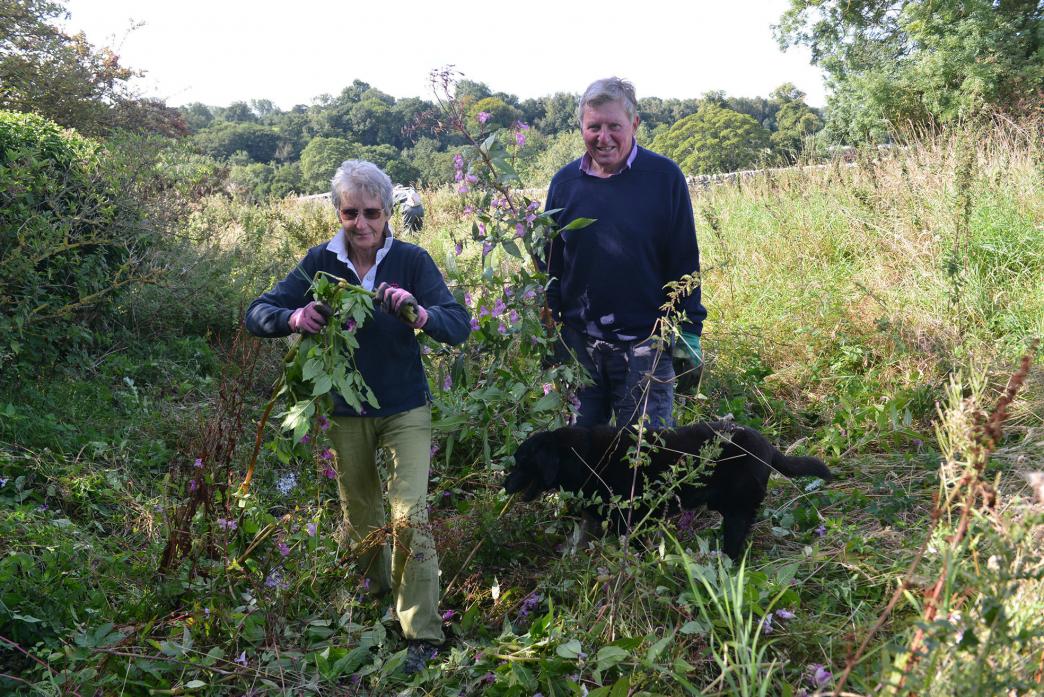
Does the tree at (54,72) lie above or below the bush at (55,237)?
above

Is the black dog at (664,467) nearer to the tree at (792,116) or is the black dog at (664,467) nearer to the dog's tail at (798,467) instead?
the dog's tail at (798,467)

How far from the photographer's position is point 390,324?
2.88 m

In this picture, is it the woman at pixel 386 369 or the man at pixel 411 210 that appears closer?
the woman at pixel 386 369

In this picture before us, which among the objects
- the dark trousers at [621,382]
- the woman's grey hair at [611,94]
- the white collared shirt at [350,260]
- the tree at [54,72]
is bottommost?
the dark trousers at [621,382]

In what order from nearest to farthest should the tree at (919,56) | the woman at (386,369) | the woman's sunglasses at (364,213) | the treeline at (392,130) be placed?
the woman at (386,369) < the woman's sunglasses at (364,213) < the tree at (919,56) < the treeline at (392,130)

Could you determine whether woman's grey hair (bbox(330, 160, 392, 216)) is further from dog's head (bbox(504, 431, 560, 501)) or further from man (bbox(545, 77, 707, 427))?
dog's head (bbox(504, 431, 560, 501))

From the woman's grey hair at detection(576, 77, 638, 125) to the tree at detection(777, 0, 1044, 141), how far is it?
13.3m

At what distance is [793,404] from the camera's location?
16.3 ft

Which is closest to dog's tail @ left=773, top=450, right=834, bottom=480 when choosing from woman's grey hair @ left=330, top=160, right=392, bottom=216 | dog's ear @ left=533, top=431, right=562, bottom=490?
dog's ear @ left=533, top=431, right=562, bottom=490

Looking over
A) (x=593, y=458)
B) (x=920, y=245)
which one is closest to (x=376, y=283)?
(x=593, y=458)

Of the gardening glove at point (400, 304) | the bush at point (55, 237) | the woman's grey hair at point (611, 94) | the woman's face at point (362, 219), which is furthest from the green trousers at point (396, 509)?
the bush at point (55, 237)

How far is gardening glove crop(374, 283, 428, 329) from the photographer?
258 cm

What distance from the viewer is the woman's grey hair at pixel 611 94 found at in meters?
3.04

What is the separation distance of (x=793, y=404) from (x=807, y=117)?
102 feet
